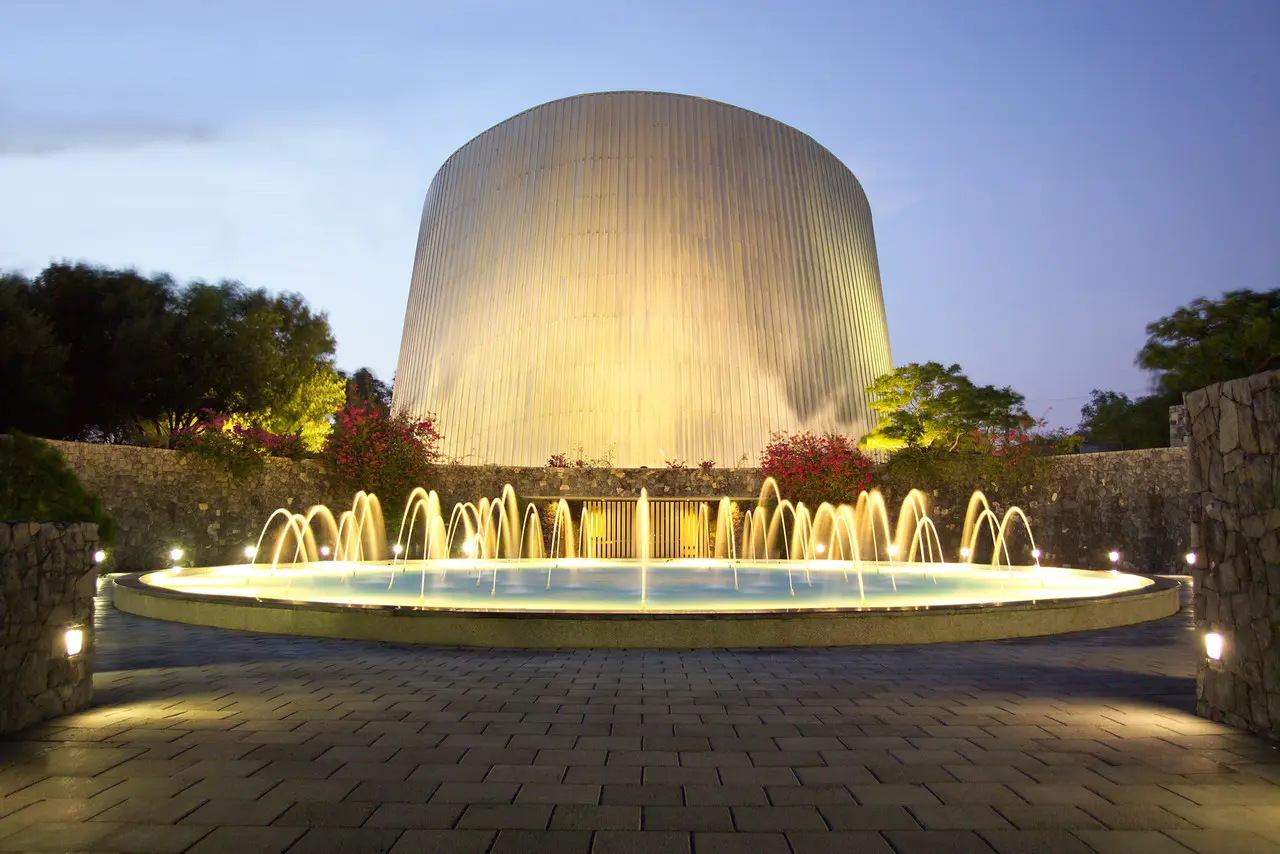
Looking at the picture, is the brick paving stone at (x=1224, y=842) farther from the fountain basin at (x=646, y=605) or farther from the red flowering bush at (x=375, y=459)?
the red flowering bush at (x=375, y=459)

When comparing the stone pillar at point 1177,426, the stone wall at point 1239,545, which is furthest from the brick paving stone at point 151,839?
the stone pillar at point 1177,426

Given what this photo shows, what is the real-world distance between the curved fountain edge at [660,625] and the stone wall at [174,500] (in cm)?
791

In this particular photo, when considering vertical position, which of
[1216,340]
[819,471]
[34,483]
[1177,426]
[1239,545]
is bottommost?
[1239,545]

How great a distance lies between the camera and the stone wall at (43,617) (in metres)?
4.16

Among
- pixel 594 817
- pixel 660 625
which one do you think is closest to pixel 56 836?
pixel 594 817

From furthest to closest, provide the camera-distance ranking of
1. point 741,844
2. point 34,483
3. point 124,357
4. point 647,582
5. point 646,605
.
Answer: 1. point 124,357
2. point 647,582
3. point 646,605
4. point 34,483
5. point 741,844

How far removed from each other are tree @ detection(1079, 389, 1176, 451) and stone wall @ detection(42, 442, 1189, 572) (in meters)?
15.5

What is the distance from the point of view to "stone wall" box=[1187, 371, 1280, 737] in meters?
4.11

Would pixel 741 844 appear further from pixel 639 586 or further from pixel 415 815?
pixel 639 586

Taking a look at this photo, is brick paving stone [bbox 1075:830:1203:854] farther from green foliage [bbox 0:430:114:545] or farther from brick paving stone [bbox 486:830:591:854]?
green foliage [bbox 0:430:114:545]

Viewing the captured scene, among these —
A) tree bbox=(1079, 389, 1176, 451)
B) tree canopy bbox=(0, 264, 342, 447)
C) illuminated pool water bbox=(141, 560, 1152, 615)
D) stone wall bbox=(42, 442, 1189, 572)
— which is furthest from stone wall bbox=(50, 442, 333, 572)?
tree bbox=(1079, 389, 1176, 451)

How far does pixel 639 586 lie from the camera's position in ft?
35.4

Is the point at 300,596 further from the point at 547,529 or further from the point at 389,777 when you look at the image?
the point at 547,529

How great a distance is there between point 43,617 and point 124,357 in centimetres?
1866
